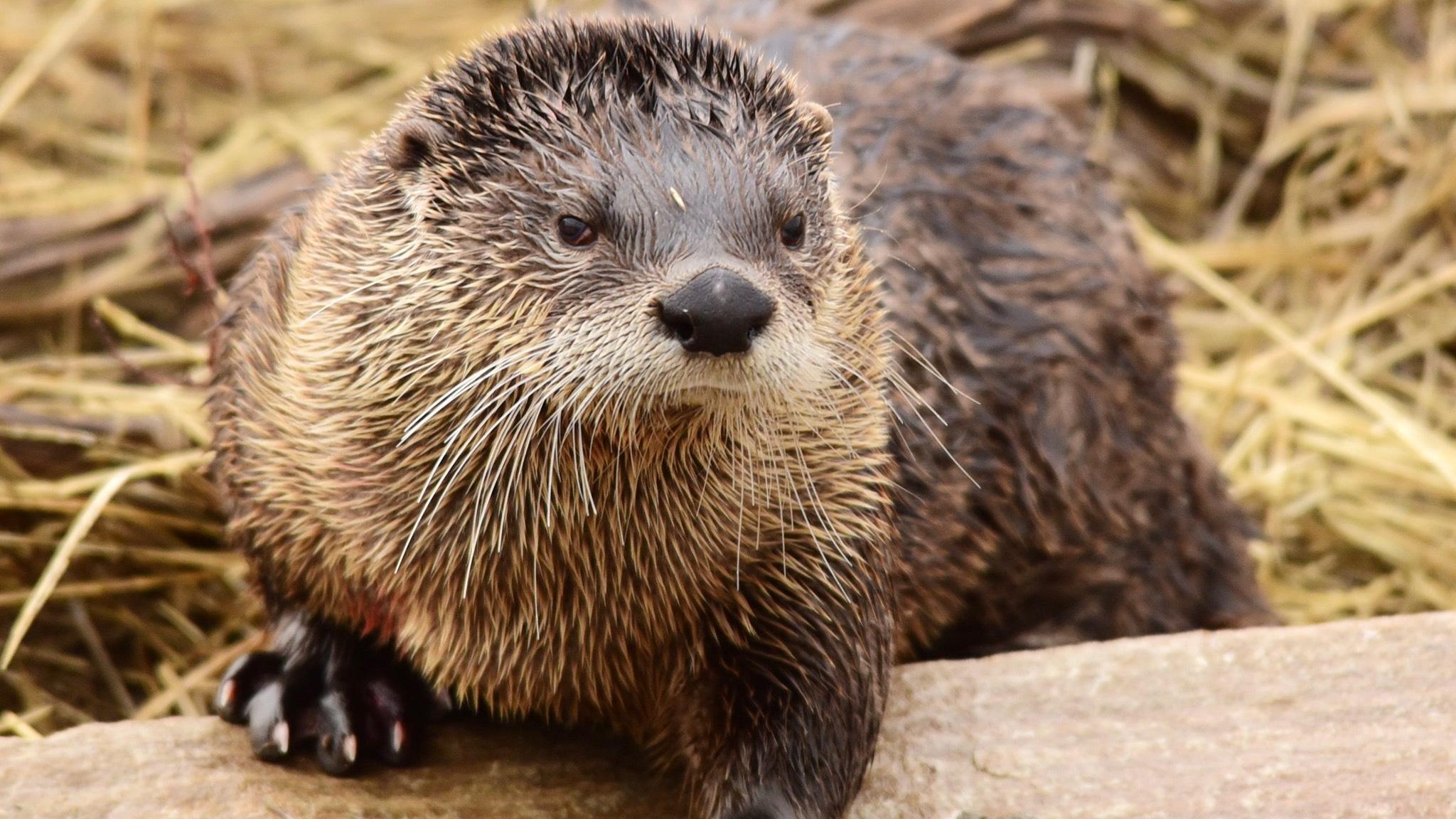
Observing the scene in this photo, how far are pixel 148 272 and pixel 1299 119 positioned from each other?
3.22 meters

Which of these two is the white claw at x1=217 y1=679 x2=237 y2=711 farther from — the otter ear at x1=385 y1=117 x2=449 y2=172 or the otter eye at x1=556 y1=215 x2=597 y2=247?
the otter eye at x1=556 y1=215 x2=597 y2=247

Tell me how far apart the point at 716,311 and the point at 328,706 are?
3.33 feet

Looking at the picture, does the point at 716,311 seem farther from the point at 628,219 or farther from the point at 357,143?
the point at 357,143

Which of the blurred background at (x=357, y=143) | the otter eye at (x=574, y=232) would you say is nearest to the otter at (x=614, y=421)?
the otter eye at (x=574, y=232)

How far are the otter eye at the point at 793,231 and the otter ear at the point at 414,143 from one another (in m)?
0.46

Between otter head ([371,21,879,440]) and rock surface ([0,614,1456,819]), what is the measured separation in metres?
0.62

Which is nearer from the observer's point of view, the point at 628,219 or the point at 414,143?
the point at 628,219

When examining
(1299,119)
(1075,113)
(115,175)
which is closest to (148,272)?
(115,175)

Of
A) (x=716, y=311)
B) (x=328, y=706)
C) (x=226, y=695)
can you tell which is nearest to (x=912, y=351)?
(x=716, y=311)

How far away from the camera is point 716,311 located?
1950mm

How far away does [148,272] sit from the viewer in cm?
434

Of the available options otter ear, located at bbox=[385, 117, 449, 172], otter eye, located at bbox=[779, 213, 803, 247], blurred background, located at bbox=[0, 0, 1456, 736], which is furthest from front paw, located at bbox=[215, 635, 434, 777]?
otter eye, located at bbox=[779, 213, 803, 247]

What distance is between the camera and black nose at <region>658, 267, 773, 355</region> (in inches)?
76.9

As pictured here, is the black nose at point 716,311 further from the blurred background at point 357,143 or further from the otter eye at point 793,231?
the blurred background at point 357,143
